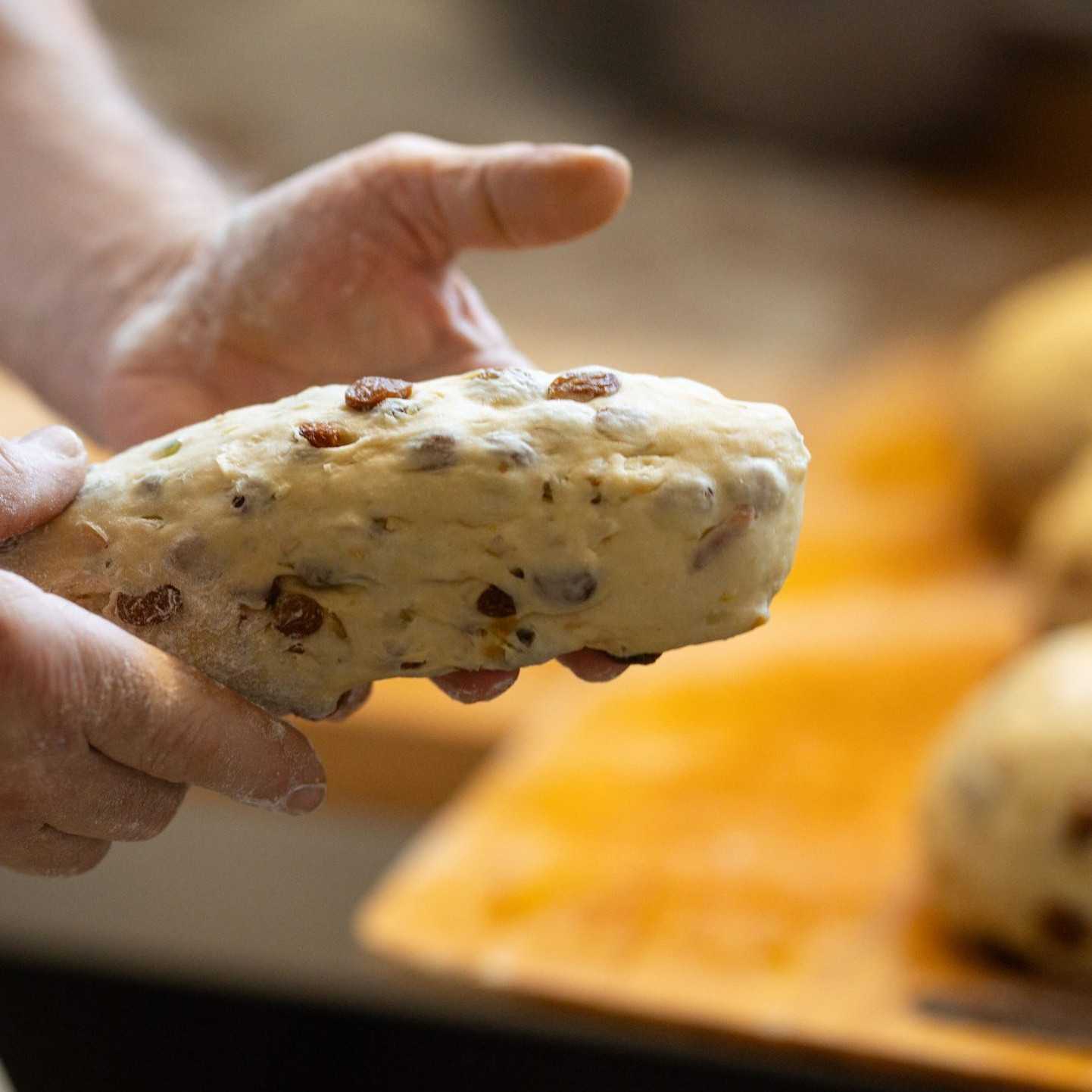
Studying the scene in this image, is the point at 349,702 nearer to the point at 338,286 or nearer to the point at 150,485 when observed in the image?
the point at 150,485

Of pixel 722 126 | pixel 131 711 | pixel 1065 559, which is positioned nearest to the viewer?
pixel 131 711

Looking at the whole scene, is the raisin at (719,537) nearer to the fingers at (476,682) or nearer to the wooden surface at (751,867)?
the fingers at (476,682)

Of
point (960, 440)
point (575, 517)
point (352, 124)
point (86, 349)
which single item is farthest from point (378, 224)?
point (960, 440)

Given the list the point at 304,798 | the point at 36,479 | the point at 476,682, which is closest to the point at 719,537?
the point at 476,682

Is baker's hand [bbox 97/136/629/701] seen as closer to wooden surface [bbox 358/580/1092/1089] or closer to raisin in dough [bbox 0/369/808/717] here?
raisin in dough [bbox 0/369/808/717]

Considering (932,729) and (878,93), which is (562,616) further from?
(878,93)

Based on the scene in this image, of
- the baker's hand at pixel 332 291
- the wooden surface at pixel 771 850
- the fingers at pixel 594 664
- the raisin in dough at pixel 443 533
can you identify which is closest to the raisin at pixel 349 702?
the raisin in dough at pixel 443 533

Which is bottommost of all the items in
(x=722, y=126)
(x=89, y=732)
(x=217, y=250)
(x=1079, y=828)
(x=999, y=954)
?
(x=999, y=954)
